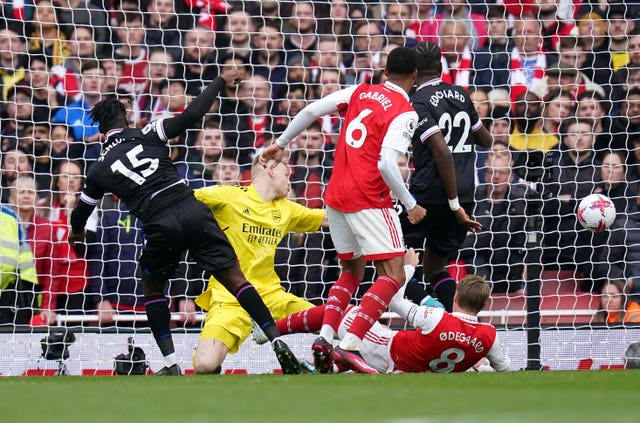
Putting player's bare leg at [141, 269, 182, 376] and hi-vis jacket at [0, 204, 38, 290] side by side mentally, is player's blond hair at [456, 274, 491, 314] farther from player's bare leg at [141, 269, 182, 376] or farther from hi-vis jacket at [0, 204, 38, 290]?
hi-vis jacket at [0, 204, 38, 290]

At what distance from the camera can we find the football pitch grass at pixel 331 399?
4195 mm

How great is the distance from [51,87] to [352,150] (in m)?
4.52

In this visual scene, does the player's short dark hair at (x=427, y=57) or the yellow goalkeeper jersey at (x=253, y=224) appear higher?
the player's short dark hair at (x=427, y=57)

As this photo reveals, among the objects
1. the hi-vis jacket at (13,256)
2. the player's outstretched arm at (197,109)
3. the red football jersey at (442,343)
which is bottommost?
the hi-vis jacket at (13,256)

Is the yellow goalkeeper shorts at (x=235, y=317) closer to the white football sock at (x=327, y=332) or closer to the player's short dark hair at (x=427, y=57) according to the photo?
the white football sock at (x=327, y=332)

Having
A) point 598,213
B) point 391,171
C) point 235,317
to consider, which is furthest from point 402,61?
point 598,213

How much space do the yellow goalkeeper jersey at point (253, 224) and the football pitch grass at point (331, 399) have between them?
1.86 m

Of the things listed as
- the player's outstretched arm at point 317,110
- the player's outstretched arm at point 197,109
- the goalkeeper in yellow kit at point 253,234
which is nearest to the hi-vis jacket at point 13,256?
the goalkeeper in yellow kit at point 253,234

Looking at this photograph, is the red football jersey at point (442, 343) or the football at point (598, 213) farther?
the football at point (598, 213)

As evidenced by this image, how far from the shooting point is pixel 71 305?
1039cm

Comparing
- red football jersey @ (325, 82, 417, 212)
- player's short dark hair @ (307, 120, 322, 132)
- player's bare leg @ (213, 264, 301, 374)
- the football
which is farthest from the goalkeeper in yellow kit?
player's short dark hair @ (307, 120, 322, 132)

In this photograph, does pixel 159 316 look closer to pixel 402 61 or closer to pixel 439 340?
pixel 439 340

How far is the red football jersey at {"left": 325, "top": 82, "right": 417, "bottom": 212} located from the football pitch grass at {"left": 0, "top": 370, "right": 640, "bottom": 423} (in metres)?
1.29

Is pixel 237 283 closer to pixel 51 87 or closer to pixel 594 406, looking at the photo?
pixel 594 406
